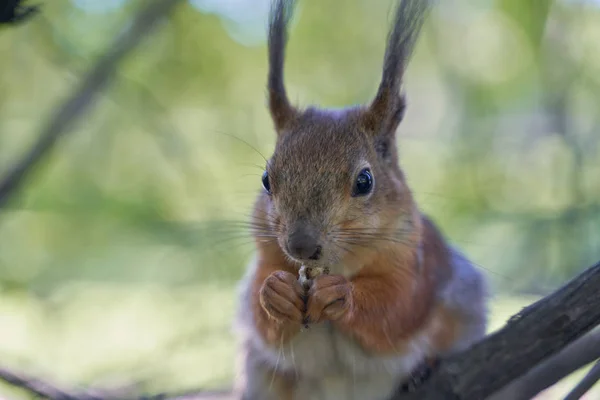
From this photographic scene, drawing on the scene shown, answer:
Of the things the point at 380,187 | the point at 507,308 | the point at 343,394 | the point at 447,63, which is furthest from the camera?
the point at 447,63

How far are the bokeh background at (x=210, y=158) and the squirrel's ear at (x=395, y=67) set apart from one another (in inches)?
30.1

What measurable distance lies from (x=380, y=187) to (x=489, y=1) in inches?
115

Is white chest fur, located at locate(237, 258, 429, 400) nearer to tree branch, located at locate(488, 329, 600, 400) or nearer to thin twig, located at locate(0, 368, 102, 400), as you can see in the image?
tree branch, located at locate(488, 329, 600, 400)

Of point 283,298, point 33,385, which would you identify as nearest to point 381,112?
point 283,298

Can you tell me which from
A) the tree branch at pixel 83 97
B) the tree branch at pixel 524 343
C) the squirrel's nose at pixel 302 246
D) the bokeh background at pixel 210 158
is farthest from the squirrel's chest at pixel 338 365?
the tree branch at pixel 83 97

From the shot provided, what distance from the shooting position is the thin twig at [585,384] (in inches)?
67.0

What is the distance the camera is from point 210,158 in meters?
4.73

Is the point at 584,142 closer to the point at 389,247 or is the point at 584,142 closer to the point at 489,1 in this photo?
the point at 489,1

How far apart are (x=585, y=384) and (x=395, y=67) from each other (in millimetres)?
1119

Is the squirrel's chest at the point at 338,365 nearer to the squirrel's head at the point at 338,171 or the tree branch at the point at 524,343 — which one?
the tree branch at the point at 524,343

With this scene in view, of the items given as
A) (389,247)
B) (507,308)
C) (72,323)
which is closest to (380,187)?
(389,247)

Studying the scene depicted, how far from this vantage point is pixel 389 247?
2.25 meters

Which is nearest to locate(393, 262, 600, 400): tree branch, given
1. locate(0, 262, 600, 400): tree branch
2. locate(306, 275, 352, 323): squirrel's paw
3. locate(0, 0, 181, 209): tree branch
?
locate(0, 262, 600, 400): tree branch

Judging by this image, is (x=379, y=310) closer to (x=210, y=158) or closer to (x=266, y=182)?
(x=266, y=182)
